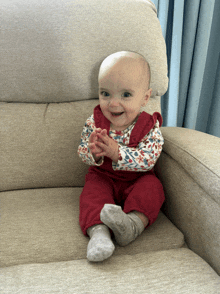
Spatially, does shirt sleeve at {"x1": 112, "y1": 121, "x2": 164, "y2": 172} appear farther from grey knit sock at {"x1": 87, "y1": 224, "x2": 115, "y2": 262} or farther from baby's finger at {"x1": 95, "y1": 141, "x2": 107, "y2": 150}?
grey knit sock at {"x1": 87, "y1": 224, "x2": 115, "y2": 262}

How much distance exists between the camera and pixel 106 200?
34.1 inches

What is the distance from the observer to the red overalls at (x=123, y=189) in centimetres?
82

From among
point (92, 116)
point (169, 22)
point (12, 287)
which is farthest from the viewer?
point (169, 22)

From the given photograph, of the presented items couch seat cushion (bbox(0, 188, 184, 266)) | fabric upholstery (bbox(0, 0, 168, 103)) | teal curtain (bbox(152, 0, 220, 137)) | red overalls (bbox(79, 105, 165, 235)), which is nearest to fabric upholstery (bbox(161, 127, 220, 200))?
red overalls (bbox(79, 105, 165, 235))

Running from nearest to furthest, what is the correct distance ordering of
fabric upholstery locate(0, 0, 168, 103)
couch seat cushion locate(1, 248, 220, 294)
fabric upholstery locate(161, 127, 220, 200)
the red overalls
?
couch seat cushion locate(1, 248, 220, 294) < fabric upholstery locate(161, 127, 220, 200) < the red overalls < fabric upholstery locate(0, 0, 168, 103)

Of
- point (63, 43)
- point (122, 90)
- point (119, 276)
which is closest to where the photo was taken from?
point (119, 276)

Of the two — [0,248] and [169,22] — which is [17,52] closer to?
[0,248]

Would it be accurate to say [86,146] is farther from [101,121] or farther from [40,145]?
[40,145]

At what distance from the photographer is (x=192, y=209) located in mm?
802

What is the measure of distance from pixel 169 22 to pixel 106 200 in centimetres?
123

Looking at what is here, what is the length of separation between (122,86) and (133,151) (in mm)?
231

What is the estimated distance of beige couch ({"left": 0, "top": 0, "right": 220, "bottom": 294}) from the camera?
2.58ft

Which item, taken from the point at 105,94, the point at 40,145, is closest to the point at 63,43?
the point at 105,94

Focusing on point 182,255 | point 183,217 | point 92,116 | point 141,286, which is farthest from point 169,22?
point 141,286
